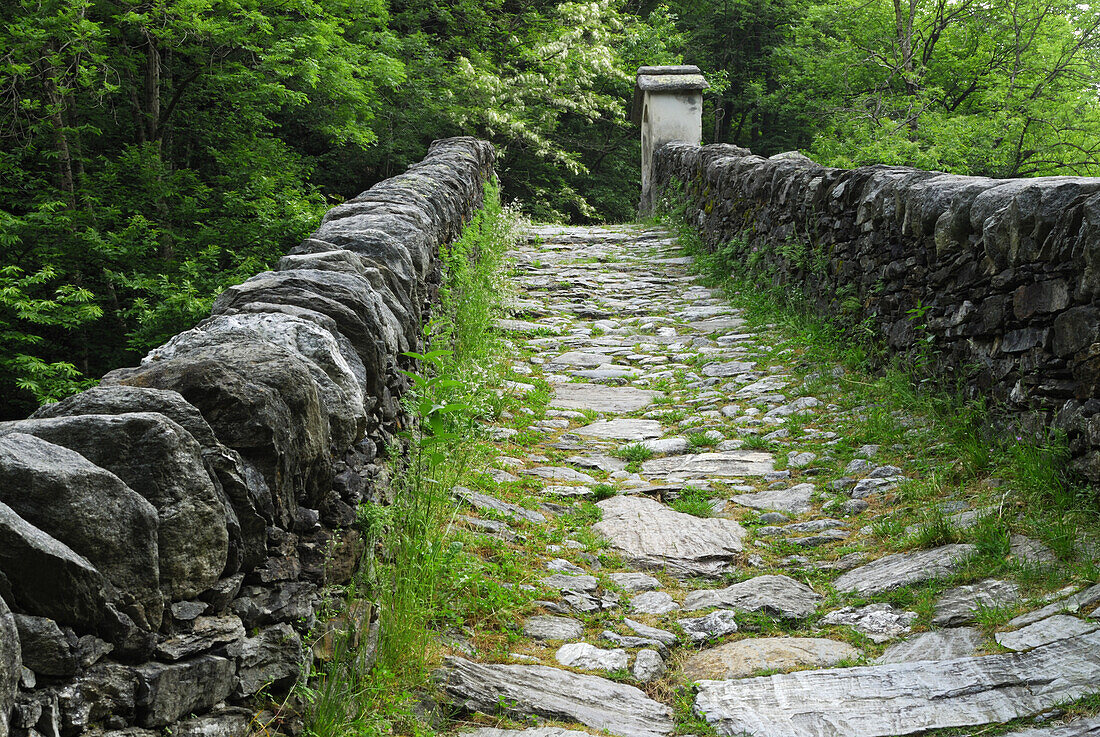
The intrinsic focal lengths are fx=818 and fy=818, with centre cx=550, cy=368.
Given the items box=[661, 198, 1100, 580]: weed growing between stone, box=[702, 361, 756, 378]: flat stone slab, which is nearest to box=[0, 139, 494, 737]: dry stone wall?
box=[661, 198, 1100, 580]: weed growing between stone

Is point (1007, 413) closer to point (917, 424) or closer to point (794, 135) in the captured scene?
point (917, 424)

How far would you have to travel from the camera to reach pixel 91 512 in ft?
4.98

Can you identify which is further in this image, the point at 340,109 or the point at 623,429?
the point at 340,109

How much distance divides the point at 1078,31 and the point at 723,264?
55.1ft

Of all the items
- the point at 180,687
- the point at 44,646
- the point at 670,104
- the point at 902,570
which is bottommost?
the point at 902,570

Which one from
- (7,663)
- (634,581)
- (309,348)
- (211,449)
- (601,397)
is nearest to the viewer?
(7,663)

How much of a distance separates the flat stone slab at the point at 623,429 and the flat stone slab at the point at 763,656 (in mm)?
2487

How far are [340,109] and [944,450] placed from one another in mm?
10958

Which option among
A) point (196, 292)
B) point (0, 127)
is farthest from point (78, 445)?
point (0, 127)

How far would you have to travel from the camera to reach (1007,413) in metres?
3.99

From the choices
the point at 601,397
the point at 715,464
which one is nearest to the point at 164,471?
the point at 715,464

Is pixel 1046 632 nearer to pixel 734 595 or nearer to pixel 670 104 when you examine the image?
pixel 734 595

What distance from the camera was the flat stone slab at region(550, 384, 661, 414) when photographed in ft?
20.0

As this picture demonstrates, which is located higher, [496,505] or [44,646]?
[44,646]
